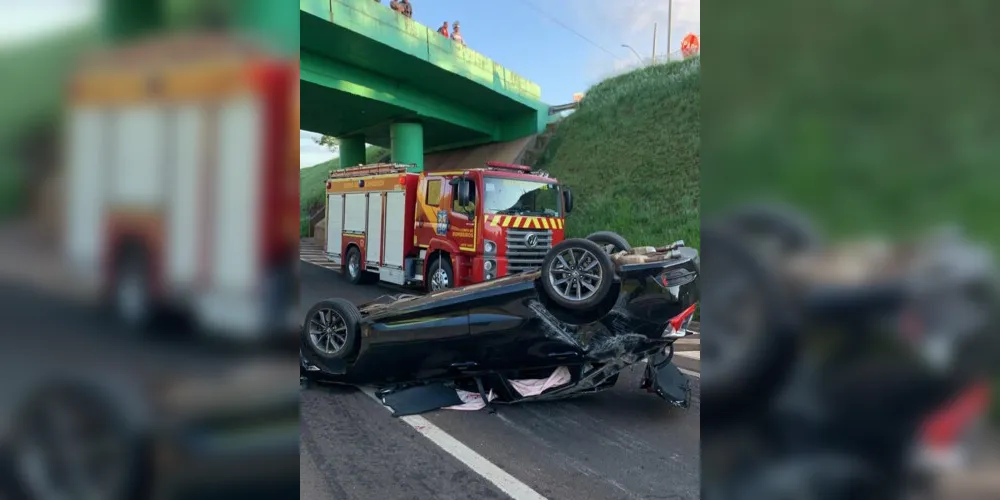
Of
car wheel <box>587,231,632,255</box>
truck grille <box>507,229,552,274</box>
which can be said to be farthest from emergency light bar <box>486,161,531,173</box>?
car wheel <box>587,231,632,255</box>

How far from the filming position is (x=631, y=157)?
1603cm

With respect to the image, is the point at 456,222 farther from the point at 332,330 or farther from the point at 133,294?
the point at 133,294

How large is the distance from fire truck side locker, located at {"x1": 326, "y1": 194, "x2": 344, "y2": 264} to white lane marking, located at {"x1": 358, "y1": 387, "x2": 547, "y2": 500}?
947 centimetres

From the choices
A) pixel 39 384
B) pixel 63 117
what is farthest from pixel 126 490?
pixel 63 117

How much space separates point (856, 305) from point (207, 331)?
2.98ft

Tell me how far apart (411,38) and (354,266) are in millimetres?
6292

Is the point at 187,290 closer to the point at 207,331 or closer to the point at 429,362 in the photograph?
the point at 207,331

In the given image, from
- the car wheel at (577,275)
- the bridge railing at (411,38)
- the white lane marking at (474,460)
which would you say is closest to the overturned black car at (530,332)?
the car wheel at (577,275)

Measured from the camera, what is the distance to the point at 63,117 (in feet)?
2.17

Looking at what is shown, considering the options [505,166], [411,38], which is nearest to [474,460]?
[505,166]

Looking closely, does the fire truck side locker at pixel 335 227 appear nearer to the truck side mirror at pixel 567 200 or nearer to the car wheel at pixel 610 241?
the truck side mirror at pixel 567 200

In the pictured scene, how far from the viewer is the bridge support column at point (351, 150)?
23688 mm

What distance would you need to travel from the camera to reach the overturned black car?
11.6 ft

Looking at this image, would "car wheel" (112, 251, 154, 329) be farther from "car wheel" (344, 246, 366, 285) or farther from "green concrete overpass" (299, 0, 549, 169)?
"car wheel" (344, 246, 366, 285)
